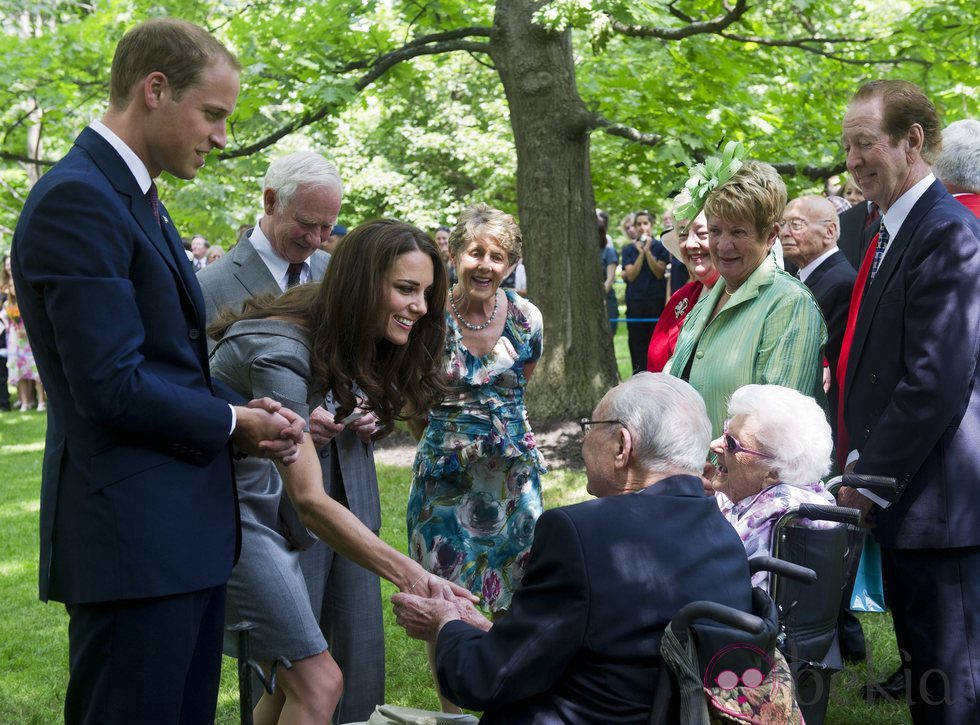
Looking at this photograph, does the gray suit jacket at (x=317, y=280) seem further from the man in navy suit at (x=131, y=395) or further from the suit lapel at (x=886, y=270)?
the suit lapel at (x=886, y=270)

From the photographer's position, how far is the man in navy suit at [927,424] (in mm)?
3393

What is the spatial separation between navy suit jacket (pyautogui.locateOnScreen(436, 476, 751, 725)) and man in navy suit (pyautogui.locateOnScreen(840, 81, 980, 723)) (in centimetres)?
121

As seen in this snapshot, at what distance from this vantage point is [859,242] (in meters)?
6.82

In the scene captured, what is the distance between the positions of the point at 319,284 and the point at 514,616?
1368mm

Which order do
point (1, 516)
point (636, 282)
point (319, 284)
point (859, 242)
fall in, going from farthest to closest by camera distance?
point (636, 282) < point (1, 516) < point (859, 242) < point (319, 284)

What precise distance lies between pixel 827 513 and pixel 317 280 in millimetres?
2096

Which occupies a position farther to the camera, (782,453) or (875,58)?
(875,58)

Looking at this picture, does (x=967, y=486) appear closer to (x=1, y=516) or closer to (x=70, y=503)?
(x=70, y=503)

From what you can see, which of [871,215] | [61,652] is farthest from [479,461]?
[871,215]

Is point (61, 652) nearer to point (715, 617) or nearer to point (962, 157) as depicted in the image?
point (715, 617)

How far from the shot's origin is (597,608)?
2344mm

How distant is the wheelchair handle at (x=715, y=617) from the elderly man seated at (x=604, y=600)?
13 cm

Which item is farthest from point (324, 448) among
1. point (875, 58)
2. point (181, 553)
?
point (875, 58)

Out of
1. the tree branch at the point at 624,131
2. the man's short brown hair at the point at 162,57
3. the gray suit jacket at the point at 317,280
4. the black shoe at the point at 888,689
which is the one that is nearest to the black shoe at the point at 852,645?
the black shoe at the point at 888,689
